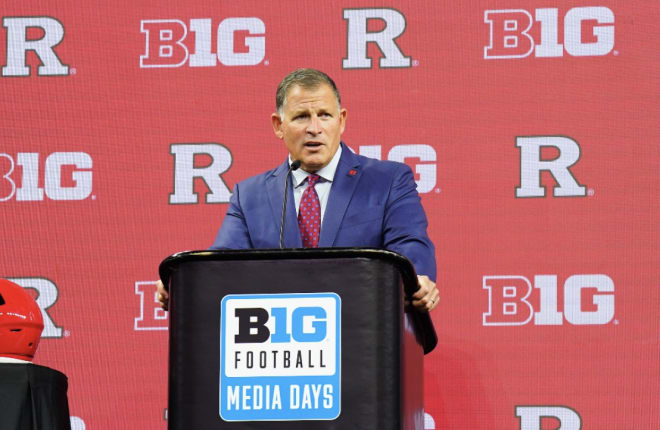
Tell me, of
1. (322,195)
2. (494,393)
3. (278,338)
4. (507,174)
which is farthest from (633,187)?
(278,338)

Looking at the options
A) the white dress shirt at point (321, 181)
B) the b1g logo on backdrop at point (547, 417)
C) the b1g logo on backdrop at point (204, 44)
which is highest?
the b1g logo on backdrop at point (204, 44)

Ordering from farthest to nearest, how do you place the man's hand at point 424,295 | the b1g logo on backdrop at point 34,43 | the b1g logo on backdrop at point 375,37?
the b1g logo on backdrop at point 34,43 < the b1g logo on backdrop at point 375,37 < the man's hand at point 424,295

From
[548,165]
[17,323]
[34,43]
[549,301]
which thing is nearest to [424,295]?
[17,323]

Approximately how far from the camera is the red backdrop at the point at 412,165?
3.49 meters

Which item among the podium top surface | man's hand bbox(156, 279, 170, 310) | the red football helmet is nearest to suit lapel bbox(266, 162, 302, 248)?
man's hand bbox(156, 279, 170, 310)

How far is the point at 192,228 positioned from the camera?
3.71 m

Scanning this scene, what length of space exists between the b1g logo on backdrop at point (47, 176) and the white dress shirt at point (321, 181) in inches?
53.4

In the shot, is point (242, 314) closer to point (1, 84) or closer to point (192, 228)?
point (192, 228)

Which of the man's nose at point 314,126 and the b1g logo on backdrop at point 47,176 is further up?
the man's nose at point 314,126

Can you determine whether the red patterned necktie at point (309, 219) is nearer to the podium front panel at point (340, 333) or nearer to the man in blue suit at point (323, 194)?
the man in blue suit at point (323, 194)

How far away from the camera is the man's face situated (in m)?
2.64

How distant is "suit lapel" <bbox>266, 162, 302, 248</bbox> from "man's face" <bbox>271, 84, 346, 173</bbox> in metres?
0.07

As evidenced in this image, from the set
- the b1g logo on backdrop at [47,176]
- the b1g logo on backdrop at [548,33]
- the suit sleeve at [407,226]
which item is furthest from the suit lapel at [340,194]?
the b1g logo on backdrop at [47,176]

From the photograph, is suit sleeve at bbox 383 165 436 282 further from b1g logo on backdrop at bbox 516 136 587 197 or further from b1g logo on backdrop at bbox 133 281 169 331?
b1g logo on backdrop at bbox 133 281 169 331
